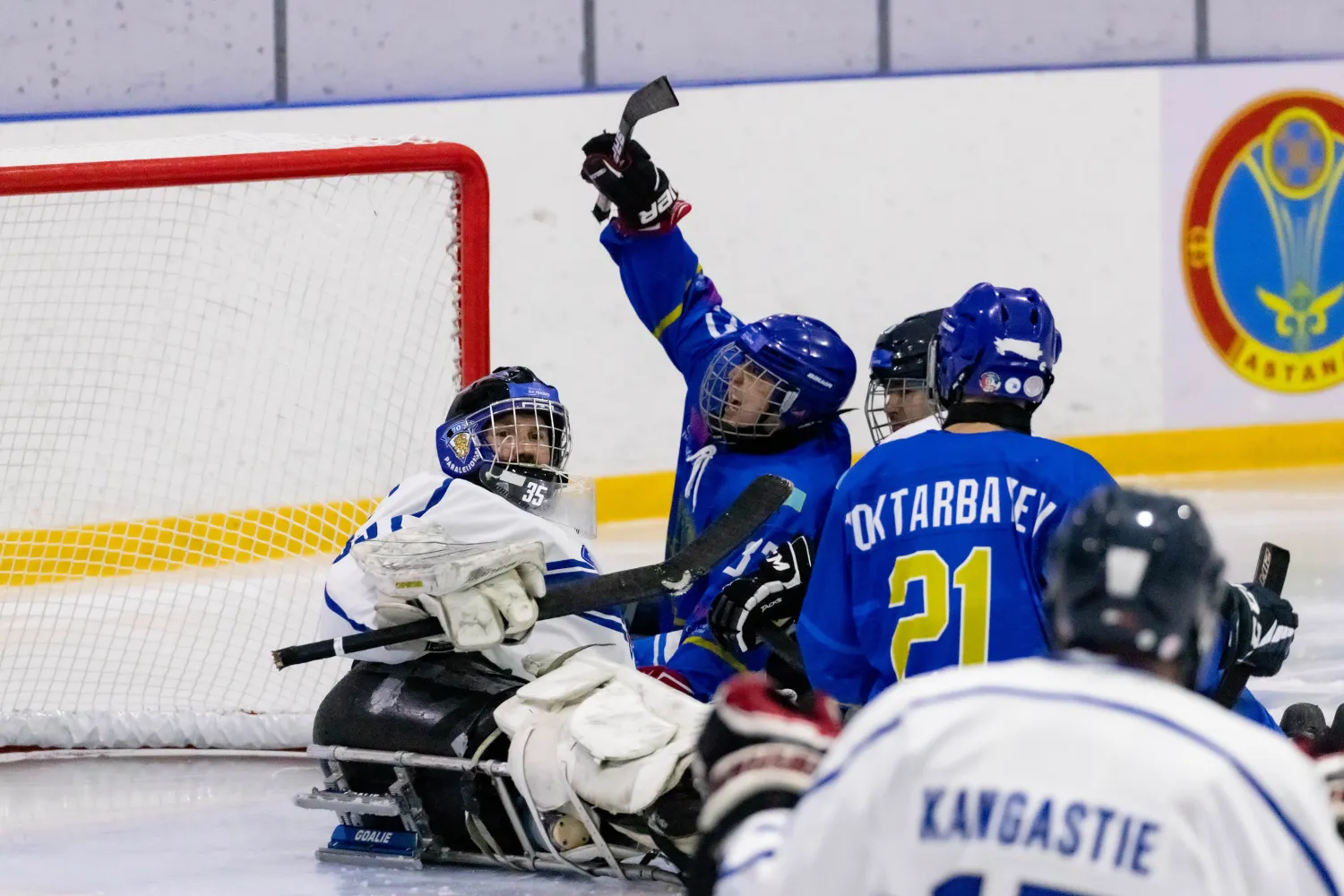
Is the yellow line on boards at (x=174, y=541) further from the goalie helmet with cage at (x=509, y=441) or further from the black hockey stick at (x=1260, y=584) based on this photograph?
the black hockey stick at (x=1260, y=584)

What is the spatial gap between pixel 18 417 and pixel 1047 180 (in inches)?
162

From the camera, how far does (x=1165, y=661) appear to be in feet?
3.97

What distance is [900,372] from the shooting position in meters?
3.48

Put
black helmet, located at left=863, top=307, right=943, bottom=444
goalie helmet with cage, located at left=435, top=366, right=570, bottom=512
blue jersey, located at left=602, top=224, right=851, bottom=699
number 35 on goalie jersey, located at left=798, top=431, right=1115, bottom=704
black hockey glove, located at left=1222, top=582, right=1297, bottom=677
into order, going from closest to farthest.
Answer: number 35 on goalie jersey, located at left=798, top=431, right=1115, bottom=704 < black hockey glove, located at left=1222, top=582, right=1297, bottom=677 < goalie helmet with cage, located at left=435, top=366, right=570, bottom=512 < blue jersey, located at left=602, top=224, right=851, bottom=699 < black helmet, located at left=863, top=307, right=943, bottom=444

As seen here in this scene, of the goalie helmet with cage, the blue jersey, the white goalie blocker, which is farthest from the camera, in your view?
the blue jersey

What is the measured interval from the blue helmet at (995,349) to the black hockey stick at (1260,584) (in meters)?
0.49

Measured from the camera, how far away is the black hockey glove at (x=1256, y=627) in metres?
2.53

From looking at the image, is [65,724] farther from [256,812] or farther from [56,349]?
[56,349]

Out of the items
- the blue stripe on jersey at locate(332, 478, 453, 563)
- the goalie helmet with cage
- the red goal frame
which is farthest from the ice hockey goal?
the blue stripe on jersey at locate(332, 478, 453, 563)

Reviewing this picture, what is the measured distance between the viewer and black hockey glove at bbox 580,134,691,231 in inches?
150

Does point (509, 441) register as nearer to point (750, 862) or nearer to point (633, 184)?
point (633, 184)

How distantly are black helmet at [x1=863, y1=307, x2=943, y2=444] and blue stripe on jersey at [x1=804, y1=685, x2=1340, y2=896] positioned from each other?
7.34 feet

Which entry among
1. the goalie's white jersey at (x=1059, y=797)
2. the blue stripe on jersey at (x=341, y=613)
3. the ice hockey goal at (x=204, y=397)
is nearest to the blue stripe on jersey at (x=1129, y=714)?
the goalie's white jersey at (x=1059, y=797)

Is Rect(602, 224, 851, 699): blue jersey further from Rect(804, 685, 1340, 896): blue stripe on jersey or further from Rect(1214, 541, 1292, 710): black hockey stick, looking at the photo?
Rect(804, 685, 1340, 896): blue stripe on jersey
